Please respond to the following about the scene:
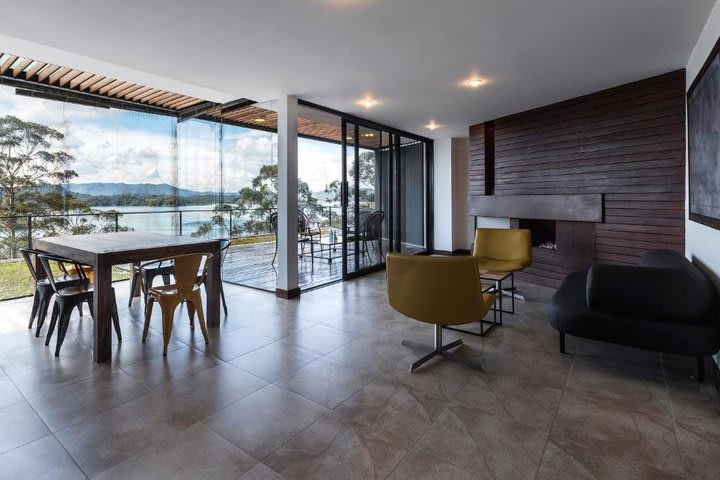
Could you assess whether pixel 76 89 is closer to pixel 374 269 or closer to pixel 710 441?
pixel 374 269

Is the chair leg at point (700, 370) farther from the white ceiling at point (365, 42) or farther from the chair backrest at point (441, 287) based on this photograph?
the white ceiling at point (365, 42)

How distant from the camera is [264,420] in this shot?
1.99 meters

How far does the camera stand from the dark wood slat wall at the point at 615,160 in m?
3.86

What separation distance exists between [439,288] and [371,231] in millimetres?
3627

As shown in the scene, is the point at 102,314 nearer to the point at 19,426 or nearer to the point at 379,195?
the point at 19,426

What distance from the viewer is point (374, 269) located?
619cm

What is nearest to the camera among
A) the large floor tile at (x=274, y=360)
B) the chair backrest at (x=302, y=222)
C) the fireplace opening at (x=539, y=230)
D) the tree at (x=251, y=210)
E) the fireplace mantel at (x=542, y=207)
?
the large floor tile at (x=274, y=360)

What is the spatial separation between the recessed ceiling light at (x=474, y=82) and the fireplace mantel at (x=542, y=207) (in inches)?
73.5

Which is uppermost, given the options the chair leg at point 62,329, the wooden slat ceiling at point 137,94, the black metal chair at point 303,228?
the wooden slat ceiling at point 137,94

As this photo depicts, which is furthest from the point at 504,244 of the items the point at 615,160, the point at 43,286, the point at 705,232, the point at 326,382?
the point at 43,286

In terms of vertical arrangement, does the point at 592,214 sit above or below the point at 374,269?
above

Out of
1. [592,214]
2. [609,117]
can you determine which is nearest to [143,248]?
[592,214]

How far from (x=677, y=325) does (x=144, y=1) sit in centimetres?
399

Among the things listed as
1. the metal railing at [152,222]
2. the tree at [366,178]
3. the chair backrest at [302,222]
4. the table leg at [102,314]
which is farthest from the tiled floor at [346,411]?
the chair backrest at [302,222]
